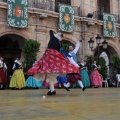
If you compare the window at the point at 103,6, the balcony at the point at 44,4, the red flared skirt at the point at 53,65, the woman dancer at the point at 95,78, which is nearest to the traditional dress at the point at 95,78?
the woman dancer at the point at 95,78

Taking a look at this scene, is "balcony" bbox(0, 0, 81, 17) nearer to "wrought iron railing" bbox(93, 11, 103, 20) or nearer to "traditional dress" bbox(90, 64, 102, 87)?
"wrought iron railing" bbox(93, 11, 103, 20)

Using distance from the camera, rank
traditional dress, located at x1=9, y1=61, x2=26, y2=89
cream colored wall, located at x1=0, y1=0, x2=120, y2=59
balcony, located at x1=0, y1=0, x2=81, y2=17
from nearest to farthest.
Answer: traditional dress, located at x1=9, y1=61, x2=26, y2=89 < cream colored wall, located at x1=0, y1=0, x2=120, y2=59 < balcony, located at x1=0, y1=0, x2=81, y2=17

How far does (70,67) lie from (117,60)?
12.5 meters

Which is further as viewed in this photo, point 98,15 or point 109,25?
point 98,15

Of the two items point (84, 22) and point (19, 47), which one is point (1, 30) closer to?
point (19, 47)

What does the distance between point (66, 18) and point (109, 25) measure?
12.9 feet

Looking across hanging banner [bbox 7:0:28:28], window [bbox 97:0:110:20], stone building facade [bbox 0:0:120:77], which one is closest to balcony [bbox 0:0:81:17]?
stone building facade [bbox 0:0:120:77]

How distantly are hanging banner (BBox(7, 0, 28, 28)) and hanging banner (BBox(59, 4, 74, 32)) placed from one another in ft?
8.41

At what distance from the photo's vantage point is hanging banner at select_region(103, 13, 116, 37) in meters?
19.7

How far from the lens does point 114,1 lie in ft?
69.5

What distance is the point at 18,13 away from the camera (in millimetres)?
15539

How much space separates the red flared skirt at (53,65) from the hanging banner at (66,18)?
10.8m

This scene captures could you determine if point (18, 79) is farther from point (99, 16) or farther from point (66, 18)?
point (99, 16)

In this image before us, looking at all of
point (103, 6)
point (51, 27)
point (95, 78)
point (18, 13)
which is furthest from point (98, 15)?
point (18, 13)
